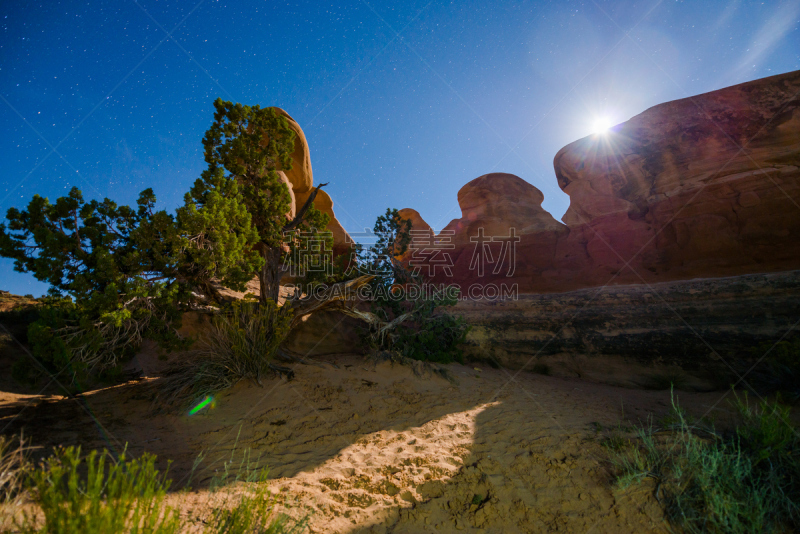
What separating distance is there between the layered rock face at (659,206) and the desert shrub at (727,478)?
15.8m

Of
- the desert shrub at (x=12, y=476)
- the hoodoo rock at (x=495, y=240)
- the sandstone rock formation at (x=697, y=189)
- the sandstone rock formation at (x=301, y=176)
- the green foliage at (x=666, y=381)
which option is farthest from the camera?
the hoodoo rock at (x=495, y=240)

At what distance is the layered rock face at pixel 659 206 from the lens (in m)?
13.5

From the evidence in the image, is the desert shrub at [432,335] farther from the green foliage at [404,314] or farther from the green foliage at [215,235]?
the green foliage at [215,235]

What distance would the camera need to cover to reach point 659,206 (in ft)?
53.3

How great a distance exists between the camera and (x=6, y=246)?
13.4 feet

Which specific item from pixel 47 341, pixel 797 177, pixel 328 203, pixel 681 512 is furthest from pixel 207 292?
pixel 797 177

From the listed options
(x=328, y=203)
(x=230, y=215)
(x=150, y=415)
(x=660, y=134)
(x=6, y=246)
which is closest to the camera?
(x=6, y=246)

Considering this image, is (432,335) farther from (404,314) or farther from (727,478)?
(727,478)

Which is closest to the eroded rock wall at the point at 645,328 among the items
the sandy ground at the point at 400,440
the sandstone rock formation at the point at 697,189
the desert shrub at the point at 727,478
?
the sandy ground at the point at 400,440

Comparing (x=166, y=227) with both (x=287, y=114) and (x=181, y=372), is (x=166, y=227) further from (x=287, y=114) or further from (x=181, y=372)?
(x=287, y=114)

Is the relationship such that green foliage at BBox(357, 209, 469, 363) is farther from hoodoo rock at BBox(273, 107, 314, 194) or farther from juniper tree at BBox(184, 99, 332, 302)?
hoodoo rock at BBox(273, 107, 314, 194)

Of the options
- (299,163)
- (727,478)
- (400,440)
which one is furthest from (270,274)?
(299,163)

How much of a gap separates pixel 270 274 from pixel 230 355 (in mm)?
2149

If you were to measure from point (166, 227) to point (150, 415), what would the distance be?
9.01ft
